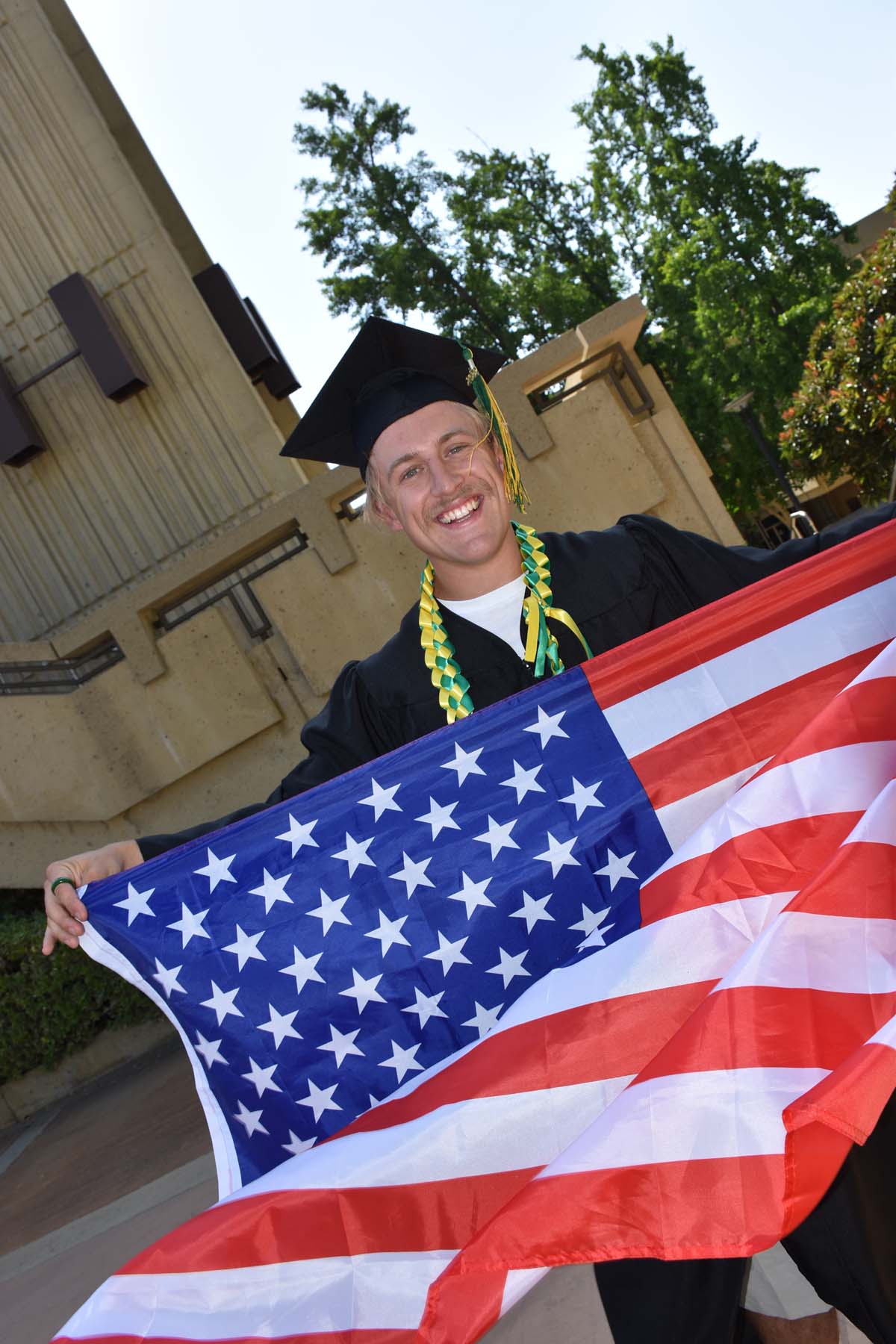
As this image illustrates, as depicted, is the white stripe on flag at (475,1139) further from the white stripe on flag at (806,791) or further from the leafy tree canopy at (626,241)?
the leafy tree canopy at (626,241)

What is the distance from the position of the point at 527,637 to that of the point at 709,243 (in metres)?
23.6

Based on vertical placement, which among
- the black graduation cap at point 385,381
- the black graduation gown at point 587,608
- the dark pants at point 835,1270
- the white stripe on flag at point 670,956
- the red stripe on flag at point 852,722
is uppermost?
the black graduation cap at point 385,381

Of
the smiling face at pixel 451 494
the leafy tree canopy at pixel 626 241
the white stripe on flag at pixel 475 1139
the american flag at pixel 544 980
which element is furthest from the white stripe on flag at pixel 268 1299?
the leafy tree canopy at pixel 626 241

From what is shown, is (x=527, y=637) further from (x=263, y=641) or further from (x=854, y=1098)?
(x=263, y=641)

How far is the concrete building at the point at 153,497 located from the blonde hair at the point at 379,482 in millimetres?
4889

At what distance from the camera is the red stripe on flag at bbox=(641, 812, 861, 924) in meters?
2.18

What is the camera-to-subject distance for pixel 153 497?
1124cm

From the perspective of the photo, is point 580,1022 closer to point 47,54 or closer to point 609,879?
point 609,879

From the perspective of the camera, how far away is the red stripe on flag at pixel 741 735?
2754 mm

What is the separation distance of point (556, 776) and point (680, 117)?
26573 mm

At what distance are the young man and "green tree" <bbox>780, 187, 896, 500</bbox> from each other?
36.5 ft

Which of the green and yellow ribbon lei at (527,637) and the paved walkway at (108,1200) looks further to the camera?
the green and yellow ribbon lei at (527,637)

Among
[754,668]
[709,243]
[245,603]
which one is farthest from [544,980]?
[709,243]

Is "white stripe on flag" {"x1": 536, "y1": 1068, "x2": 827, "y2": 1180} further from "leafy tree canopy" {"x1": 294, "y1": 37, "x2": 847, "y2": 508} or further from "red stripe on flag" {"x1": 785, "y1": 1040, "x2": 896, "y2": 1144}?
"leafy tree canopy" {"x1": 294, "y1": 37, "x2": 847, "y2": 508}
